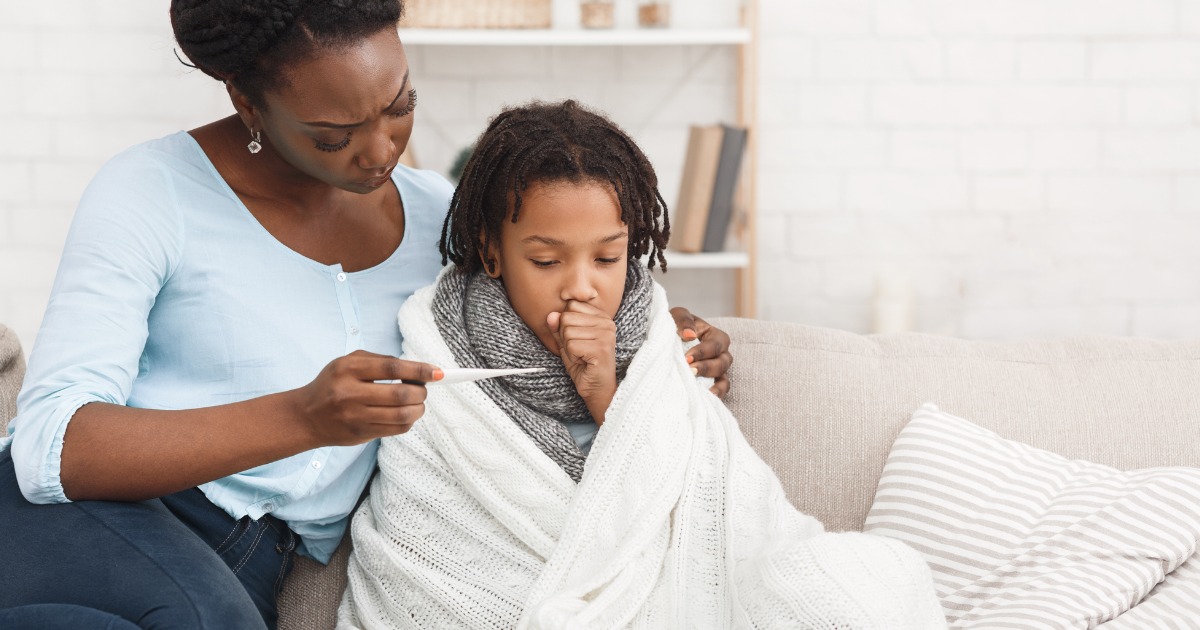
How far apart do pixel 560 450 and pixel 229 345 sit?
42 cm

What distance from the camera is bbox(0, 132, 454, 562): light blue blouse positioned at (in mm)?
1087

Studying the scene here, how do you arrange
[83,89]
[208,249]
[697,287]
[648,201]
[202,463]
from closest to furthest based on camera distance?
[202,463] → [208,249] → [648,201] → [83,89] → [697,287]

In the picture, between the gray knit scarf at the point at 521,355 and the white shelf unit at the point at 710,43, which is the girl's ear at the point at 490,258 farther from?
the white shelf unit at the point at 710,43

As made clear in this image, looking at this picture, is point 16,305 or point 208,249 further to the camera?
point 16,305

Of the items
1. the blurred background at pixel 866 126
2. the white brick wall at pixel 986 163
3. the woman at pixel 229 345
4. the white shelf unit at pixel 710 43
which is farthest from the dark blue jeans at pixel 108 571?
the white brick wall at pixel 986 163

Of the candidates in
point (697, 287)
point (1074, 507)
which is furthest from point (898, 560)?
point (697, 287)

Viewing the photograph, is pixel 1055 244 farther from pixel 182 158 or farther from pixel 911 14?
pixel 182 158

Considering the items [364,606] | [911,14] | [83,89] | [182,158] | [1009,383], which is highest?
[911,14]

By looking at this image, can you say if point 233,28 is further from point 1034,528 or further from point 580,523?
point 1034,528

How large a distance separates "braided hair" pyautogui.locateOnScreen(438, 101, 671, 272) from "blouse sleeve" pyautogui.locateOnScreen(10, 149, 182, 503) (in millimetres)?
367

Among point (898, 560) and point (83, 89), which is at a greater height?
point (83, 89)

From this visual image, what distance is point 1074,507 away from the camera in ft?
4.30

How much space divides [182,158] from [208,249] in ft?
0.43

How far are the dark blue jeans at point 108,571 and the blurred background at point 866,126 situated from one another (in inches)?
66.6
